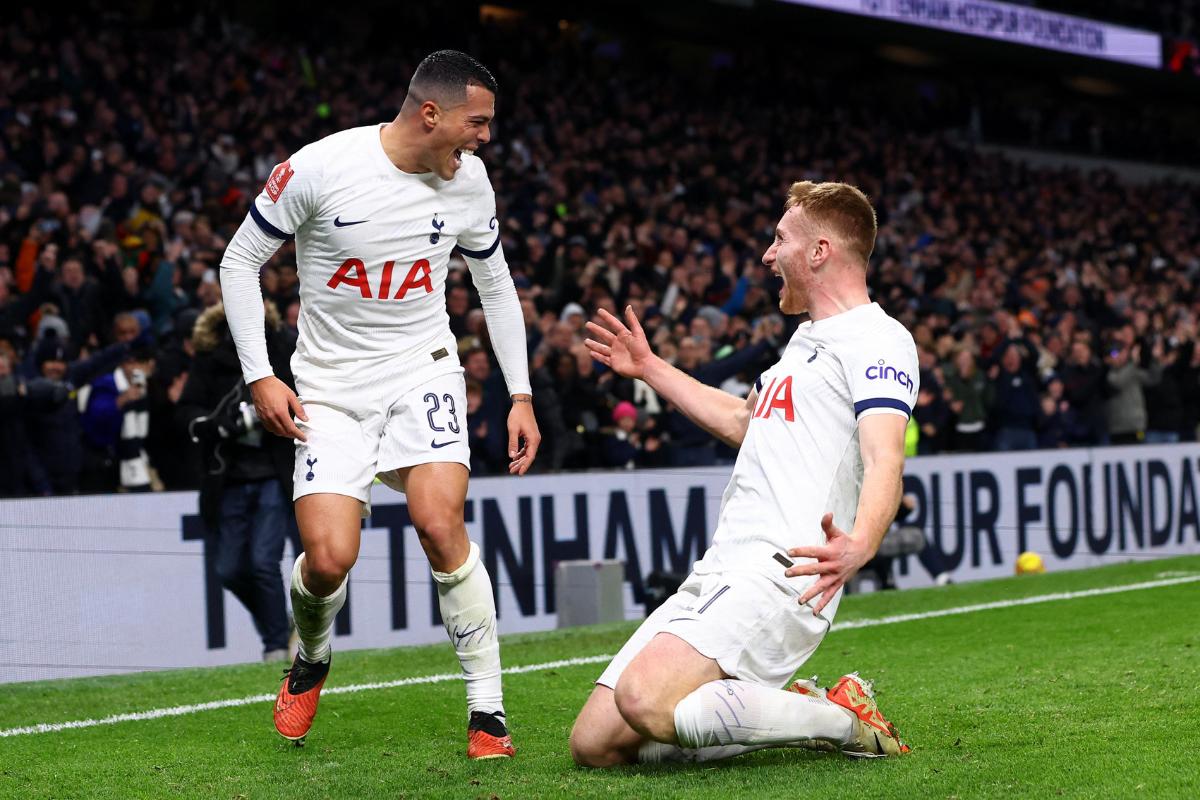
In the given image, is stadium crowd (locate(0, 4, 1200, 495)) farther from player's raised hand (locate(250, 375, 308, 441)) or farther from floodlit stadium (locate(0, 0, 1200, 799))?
player's raised hand (locate(250, 375, 308, 441))

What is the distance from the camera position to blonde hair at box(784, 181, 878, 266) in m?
4.69

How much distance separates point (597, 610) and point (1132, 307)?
14.4 metres

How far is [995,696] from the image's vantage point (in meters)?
6.16

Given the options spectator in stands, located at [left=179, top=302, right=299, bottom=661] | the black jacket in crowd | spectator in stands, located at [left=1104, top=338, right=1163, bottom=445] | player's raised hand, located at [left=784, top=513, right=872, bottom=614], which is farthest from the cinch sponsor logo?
spectator in stands, located at [left=1104, top=338, right=1163, bottom=445]

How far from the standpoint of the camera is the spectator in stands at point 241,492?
29.4ft

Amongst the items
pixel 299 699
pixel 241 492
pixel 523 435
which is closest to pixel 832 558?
pixel 523 435

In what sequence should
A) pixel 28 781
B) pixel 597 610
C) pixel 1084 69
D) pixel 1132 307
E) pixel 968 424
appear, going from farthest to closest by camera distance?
pixel 1084 69 < pixel 1132 307 < pixel 968 424 < pixel 597 610 < pixel 28 781

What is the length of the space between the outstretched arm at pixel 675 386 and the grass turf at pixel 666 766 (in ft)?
3.43

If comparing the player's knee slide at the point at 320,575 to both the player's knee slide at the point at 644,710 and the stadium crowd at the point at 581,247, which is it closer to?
the player's knee slide at the point at 644,710

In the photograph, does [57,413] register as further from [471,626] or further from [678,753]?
[678,753]

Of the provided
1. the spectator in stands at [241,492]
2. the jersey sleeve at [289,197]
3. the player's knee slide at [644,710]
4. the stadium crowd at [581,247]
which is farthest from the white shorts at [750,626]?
the stadium crowd at [581,247]

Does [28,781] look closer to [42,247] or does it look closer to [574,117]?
[42,247]

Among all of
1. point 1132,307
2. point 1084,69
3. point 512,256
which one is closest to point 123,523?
point 512,256

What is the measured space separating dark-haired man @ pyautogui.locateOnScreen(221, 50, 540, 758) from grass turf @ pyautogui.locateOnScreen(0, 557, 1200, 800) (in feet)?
1.38
